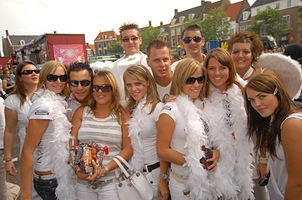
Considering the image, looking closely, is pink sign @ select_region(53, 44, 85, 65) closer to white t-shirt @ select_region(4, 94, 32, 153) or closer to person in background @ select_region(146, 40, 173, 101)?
white t-shirt @ select_region(4, 94, 32, 153)

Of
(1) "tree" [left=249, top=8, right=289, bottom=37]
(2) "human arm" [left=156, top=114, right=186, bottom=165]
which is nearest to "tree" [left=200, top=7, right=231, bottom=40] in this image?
(1) "tree" [left=249, top=8, right=289, bottom=37]

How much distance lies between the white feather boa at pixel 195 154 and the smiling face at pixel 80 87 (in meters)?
0.97

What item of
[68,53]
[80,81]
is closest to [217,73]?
[80,81]

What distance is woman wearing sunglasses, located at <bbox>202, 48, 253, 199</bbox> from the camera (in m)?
1.97

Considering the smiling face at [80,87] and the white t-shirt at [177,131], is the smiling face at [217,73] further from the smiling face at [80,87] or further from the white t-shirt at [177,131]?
the smiling face at [80,87]

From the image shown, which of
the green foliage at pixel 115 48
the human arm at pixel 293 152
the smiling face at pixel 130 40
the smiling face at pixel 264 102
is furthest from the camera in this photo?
the green foliage at pixel 115 48

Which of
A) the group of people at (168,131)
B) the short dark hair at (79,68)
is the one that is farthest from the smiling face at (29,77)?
the short dark hair at (79,68)

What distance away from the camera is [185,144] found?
1.88m

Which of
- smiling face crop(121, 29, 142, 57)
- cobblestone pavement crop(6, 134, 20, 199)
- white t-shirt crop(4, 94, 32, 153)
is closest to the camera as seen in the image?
white t-shirt crop(4, 94, 32, 153)

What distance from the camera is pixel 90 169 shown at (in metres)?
Answer: 1.70

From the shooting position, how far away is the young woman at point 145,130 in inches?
78.3

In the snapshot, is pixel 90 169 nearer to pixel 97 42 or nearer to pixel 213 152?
pixel 213 152

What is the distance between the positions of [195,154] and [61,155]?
1188mm

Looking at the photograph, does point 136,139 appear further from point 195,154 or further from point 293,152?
point 293,152
